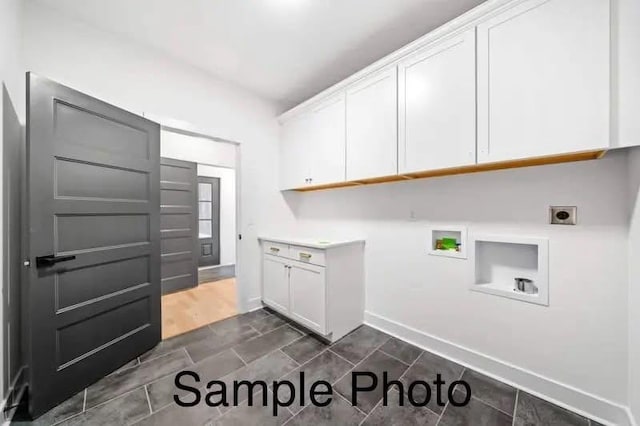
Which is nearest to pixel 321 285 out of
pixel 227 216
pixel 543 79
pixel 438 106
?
pixel 438 106

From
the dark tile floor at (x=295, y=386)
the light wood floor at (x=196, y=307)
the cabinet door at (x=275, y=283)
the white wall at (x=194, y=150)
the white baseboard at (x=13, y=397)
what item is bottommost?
the light wood floor at (x=196, y=307)

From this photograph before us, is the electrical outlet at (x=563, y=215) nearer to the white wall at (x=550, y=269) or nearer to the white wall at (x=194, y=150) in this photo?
the white wall at (x=550, y=269)

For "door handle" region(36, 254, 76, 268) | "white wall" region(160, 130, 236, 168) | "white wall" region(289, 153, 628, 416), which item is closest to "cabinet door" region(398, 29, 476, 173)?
"white wall" region(289, 153, 628, 416)

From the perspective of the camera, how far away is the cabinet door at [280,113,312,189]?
2.79m

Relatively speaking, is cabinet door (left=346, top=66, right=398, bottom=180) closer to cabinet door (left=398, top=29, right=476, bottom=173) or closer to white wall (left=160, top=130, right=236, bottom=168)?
cabinet door (left=398, top=29, right=476, bottom=173)

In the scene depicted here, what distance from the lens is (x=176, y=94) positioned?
2.36 m

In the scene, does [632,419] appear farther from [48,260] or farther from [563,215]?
[48,260]

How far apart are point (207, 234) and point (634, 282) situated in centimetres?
592

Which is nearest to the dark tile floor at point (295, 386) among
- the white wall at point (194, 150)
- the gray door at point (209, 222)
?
the white wall at point (194, 150)

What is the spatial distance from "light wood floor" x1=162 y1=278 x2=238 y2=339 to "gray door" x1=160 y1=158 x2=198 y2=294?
9.4 inches

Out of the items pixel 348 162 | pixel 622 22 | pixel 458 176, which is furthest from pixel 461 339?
pixel 622 22

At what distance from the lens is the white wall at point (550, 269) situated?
1.35 meters

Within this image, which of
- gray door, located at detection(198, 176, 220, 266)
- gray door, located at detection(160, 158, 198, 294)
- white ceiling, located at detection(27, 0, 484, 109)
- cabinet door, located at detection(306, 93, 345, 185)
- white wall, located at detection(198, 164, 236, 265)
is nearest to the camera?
white ceiling, located at detection(27, 0, 484, 109)

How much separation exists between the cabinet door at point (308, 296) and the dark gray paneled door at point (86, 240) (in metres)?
1.26
